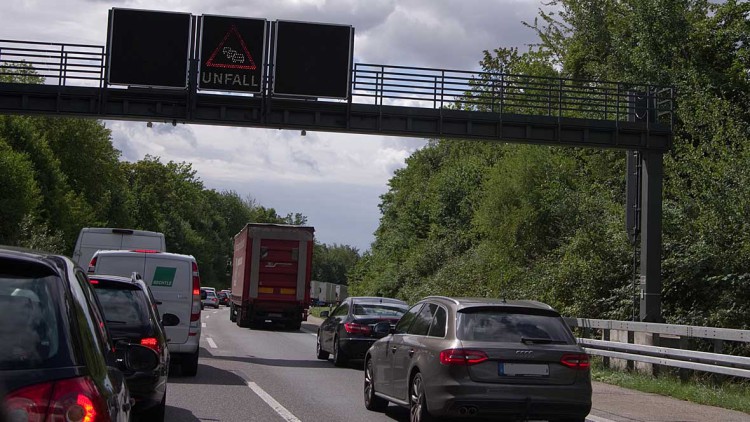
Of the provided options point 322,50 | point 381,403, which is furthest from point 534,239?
point 381,403

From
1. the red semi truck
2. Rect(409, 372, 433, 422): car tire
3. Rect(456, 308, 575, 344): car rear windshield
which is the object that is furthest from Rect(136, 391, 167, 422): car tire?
the red semi truck

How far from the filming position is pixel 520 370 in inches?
385

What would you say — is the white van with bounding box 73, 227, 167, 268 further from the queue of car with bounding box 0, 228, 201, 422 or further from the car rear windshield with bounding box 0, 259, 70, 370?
the car rear windshield with bounding box 0, 259, 70, 370

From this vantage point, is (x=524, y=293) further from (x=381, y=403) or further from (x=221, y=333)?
(x=381, y=403)

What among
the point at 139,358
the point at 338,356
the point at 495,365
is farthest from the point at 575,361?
the point at 338,356

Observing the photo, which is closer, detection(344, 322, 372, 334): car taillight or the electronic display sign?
detection(344, 322, 372, 334): car taillight

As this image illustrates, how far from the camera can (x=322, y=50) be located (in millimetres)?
25625

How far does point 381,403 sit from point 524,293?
66.5 ft

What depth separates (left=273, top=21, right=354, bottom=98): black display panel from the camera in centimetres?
2531

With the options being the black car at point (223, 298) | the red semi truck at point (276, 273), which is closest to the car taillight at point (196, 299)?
the red semi truck at point (276, 273)

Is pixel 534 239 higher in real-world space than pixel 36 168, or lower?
lower

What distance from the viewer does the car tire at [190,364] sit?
53.7 feet

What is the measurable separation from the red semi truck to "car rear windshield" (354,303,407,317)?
14.4 metres

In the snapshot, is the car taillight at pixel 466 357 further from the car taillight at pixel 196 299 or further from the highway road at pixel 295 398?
the car taillight at pixel 196 299
